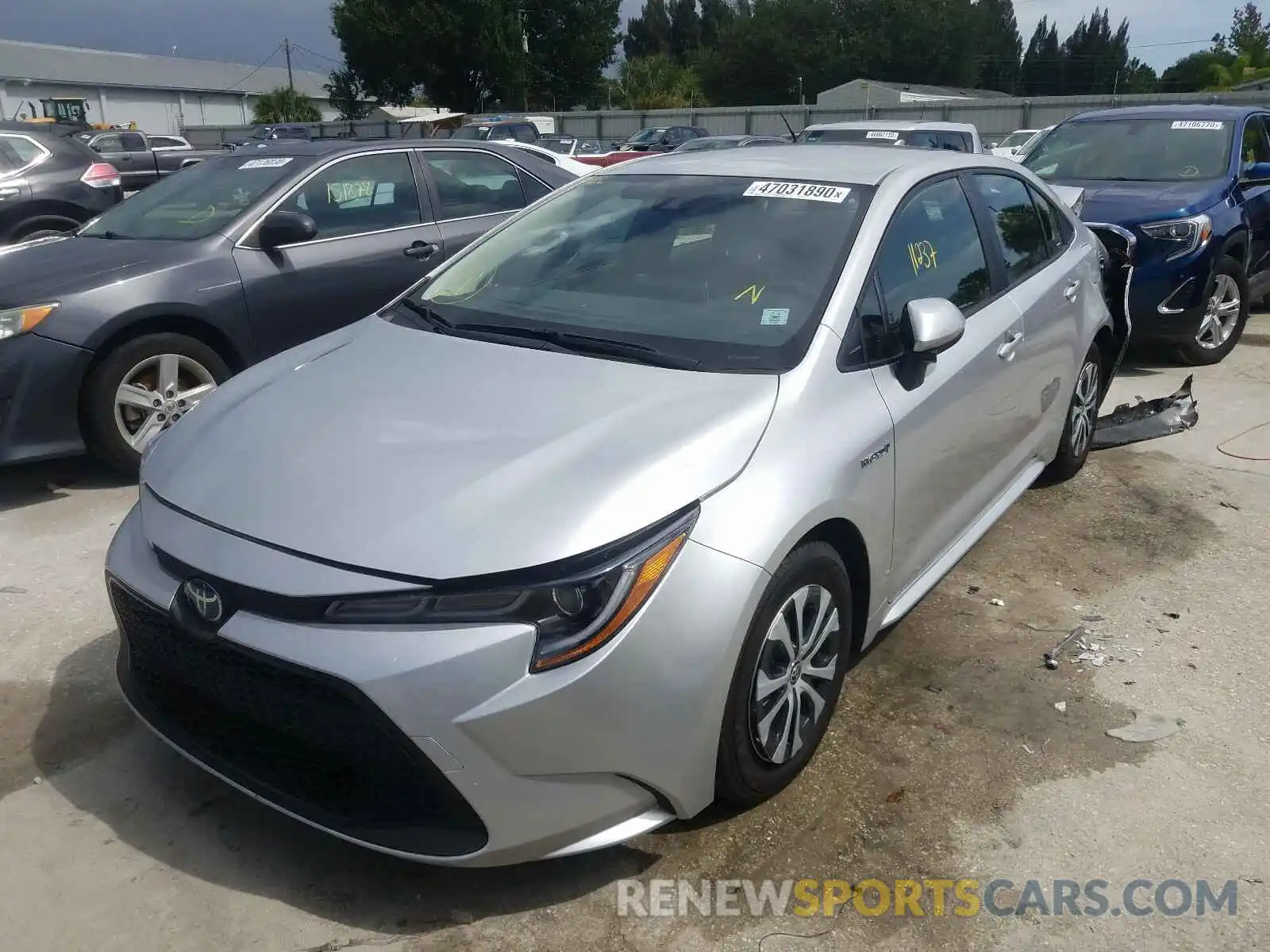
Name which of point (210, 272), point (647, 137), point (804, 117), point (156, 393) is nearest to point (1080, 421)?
point (210, 272)

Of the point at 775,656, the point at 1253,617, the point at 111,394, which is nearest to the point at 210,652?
the point at 775,656

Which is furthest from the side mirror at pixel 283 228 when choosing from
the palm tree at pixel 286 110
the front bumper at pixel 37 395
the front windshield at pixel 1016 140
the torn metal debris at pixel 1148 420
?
the palm tree at pixel 286 110

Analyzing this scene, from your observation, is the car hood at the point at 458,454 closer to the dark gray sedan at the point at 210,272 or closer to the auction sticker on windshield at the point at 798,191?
the auction sticker on windshield at the point at 798,191

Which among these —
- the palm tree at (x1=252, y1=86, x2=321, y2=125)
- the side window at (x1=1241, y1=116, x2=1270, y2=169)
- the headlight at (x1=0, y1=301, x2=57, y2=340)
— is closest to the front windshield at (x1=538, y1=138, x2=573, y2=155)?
the side window at (x1=1241, y1=116, x2=1270, y2=169)

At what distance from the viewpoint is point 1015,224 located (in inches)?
169

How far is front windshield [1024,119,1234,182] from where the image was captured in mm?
7605

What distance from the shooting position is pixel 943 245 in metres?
3.66

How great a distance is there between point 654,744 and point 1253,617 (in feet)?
8.99

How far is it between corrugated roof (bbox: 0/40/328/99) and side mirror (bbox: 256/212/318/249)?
2527 inches

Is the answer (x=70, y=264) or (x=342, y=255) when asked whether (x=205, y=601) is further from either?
(x=342, y=255)

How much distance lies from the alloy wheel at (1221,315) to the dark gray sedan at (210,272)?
459 centimetres

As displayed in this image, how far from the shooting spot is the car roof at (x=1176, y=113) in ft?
26.0

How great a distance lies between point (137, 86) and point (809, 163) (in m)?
73.9

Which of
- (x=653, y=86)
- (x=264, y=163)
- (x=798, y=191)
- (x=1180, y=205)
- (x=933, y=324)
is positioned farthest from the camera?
(x=653, y=86)
